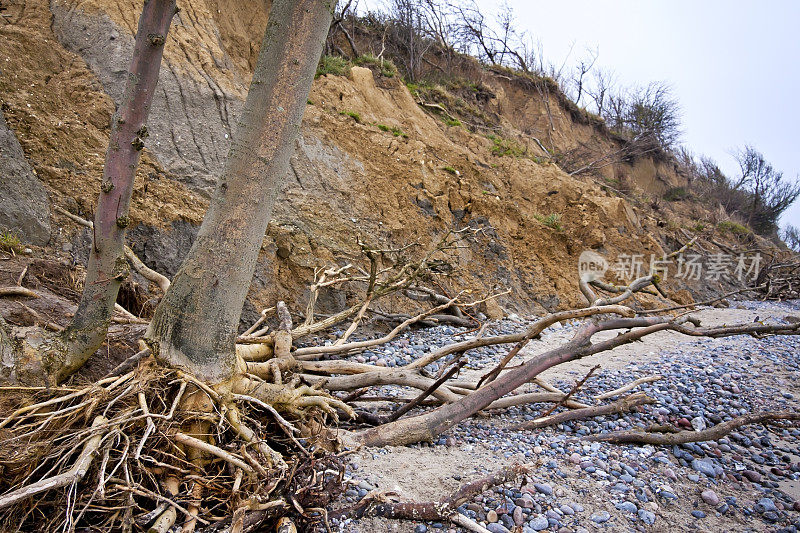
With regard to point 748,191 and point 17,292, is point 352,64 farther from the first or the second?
point 748,191

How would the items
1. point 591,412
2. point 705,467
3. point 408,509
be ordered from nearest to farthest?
point 408,509 → point 705,467 → point 591,412

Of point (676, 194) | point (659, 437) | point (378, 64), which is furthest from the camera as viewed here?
point (676, 194)

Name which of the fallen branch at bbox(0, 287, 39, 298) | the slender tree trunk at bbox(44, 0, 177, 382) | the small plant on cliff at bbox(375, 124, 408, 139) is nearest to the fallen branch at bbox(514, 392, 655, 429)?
the slender tree trunk at bbox(44, 0, 177, 382)

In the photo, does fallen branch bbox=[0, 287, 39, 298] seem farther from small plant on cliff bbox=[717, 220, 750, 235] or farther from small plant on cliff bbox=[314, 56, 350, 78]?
small plant on cliff bbox=[717, 220, 750, 235]

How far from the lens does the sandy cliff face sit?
5488mm

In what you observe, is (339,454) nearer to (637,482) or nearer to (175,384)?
(175,384)

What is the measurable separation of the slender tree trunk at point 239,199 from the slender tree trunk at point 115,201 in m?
0.34

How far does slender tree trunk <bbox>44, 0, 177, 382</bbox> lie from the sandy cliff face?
2.94 m

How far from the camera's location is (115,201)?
7.44 feet

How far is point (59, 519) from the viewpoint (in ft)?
6.07

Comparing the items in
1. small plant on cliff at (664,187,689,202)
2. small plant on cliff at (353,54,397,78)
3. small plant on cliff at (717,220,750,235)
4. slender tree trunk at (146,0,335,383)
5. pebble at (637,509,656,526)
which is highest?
small plant on cliff at (664,187,689,202)

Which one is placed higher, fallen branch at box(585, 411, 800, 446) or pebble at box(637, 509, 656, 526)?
fallen branch at box(585, 411, 800, 446)

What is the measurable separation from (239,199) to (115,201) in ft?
1.94

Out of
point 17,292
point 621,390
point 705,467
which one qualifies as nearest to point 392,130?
point 621,390
